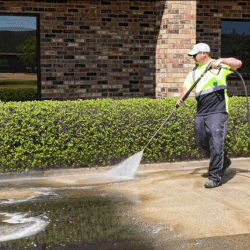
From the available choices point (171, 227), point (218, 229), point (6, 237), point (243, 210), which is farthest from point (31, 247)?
point (243, 210)

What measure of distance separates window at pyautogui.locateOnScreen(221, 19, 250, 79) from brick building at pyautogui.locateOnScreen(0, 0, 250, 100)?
266mm

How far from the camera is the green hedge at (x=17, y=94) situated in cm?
1124

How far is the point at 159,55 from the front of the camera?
10227 millimetres

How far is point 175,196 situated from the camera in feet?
21.6

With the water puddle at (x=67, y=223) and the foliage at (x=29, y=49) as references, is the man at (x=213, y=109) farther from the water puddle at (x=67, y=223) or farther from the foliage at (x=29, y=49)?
the foliage at (x=29, y=49)

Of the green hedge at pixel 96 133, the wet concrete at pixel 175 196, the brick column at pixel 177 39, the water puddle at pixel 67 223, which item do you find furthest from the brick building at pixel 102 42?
the water puddle at pixel 67 223

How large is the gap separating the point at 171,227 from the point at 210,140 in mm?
2182

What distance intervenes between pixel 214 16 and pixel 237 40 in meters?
1.00

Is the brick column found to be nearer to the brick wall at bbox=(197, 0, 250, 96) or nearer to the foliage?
the brick wall at bbox=(197, 0, 250, 96)

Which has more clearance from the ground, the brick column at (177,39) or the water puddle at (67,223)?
the brick column at (177,39)

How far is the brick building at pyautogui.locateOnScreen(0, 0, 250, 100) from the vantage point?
10992 millimetres

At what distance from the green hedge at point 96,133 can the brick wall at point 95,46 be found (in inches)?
110

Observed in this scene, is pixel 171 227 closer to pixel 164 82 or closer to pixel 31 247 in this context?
pixel 31 247

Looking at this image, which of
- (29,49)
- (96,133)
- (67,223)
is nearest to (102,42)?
(29,49)
